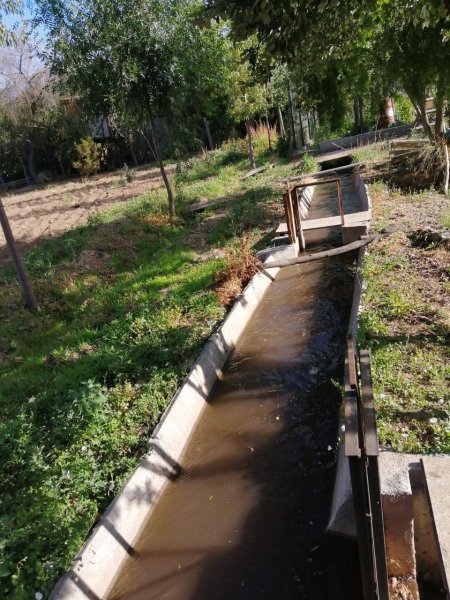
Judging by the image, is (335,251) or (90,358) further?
(335,251)

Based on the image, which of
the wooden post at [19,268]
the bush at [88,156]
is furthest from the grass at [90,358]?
the bush at [88,156]

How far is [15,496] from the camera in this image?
4320mm

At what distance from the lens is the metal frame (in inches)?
83.7

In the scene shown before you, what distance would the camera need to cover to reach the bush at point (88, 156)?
23969 millimetres

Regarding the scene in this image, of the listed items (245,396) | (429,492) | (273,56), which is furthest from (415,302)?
(273,56)

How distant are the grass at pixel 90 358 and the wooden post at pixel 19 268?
254 millimetres

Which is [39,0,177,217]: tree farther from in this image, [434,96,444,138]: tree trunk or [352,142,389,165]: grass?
[352,142,389,165]: grass

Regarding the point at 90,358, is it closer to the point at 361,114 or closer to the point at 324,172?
the point at 324,172

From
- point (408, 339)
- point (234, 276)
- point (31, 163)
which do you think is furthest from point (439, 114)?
point (31, 163)

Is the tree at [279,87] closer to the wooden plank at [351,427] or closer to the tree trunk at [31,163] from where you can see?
the tree trunk at [31,163]

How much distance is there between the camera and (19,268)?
313 inches

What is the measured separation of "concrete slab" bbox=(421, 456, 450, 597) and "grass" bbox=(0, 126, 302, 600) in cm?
276

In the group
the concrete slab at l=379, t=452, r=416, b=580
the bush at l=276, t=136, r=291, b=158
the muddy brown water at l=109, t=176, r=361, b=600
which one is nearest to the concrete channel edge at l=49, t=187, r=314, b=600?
the muddy brown water at l=109, t=176, r=361, b=600

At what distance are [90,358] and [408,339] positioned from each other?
4.38m
